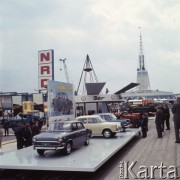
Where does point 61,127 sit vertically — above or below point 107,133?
above

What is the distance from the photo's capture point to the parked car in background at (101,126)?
709 inches

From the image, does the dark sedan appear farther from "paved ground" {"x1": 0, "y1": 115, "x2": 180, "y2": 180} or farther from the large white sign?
the large white sign

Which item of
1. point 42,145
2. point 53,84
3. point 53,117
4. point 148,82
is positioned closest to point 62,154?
point 42,145

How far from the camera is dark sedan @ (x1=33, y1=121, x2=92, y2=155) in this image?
12031 mm

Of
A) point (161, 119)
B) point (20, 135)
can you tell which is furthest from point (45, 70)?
point (161, 119)

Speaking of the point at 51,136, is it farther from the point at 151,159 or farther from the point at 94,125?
the point at 94,125

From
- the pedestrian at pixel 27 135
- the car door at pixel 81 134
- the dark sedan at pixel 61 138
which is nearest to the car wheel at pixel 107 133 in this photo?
the car door at pixel 81 134

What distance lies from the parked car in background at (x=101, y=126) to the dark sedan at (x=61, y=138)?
3.90m

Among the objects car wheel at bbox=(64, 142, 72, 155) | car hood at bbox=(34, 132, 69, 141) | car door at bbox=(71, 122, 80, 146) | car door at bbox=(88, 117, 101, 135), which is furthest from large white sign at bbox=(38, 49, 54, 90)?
car wheel at bbox=(64, 142, 72, 155)

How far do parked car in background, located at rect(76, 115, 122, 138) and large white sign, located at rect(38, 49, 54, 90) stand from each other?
4.33m

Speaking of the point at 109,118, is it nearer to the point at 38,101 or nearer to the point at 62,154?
the point at 62,154

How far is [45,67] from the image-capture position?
21.3 m

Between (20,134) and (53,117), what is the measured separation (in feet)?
14.3

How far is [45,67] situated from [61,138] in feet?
33.2
